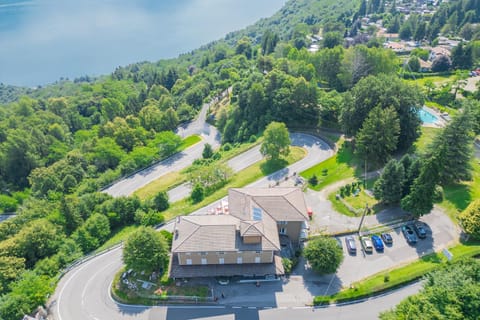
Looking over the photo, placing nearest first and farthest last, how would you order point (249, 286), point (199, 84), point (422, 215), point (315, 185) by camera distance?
point (249, 286) < point (422, 215) < point (315, 185) < point (199, 84)

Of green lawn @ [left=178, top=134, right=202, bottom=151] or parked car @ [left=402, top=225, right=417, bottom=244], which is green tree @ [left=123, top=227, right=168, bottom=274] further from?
green lawn @ [left=178, top=134, right=202, bottom=151]

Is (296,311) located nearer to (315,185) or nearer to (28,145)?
(315,185)

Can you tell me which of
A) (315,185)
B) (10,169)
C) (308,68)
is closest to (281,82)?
(308,68)

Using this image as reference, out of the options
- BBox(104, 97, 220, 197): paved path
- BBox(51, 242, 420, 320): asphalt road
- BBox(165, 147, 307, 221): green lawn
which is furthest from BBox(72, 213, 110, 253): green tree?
BBox(104, 97, 220, 197): paved path

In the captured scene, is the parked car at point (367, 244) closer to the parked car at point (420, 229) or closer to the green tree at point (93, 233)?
the parked car at point (420, 229)

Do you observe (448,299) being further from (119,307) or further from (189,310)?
(119,307)

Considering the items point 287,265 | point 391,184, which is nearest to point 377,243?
point 391,184
